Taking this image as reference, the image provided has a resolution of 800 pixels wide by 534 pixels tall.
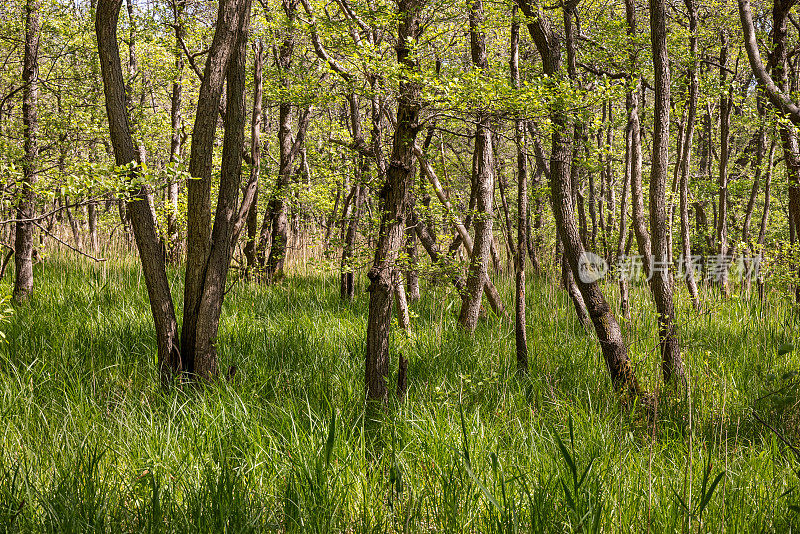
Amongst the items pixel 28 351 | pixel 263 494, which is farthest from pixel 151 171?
pixel 28 351

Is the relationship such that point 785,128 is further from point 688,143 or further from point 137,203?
point 137,203

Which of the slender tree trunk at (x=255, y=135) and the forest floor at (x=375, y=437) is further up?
the slender tree trunk at (x=255, y=135)

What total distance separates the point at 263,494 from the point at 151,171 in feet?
5.94

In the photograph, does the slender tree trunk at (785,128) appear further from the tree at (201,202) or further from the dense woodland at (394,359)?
the tree at (201,202)

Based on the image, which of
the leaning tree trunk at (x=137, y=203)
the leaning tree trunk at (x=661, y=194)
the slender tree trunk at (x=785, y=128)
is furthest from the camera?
the slender tree trunk at (x=785, y=128)

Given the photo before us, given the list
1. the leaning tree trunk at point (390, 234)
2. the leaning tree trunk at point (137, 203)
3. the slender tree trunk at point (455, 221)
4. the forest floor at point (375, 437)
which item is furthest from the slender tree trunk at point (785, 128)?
the leaning tree trunk at point (137, 203)

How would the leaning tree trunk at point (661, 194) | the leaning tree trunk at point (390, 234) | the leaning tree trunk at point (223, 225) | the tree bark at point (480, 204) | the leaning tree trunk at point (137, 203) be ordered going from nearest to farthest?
the leaning tree trunk at point (390, 234), the leaning tree trunk at point (137, 203), the leaning tree trunk at point (223, 225), the leaning tree trunk at point (661, 194), the tree bark at point (480, 204)

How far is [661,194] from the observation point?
12.3ft

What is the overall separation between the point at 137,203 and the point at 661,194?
10.7 ft

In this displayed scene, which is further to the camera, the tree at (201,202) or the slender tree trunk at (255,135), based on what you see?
the slender tree trunk at (255,135)

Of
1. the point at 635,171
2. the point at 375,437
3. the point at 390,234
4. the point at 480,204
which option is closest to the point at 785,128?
the point at 635,171

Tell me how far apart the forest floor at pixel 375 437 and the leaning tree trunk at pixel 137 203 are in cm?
27

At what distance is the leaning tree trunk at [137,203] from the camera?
3.29 meters

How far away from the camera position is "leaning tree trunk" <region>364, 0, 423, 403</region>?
122 inches
